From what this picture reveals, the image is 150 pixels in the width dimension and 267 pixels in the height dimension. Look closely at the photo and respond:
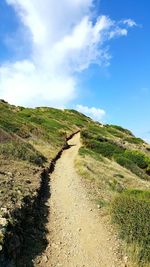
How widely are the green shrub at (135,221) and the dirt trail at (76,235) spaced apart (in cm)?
81

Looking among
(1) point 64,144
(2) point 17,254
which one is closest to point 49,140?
(1) point 64,144

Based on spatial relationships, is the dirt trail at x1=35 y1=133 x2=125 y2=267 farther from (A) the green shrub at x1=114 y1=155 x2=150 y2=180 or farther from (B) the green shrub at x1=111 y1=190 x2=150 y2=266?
(A) the green shrub at x1=114 y1=155 x2=150 y2=180

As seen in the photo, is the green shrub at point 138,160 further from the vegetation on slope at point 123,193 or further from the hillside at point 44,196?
the hillside at point 44,196

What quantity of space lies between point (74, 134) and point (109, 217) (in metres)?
40.1

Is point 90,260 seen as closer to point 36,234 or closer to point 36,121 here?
point 36,234

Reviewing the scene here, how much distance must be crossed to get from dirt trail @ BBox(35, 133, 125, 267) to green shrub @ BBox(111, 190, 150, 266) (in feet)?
2.65

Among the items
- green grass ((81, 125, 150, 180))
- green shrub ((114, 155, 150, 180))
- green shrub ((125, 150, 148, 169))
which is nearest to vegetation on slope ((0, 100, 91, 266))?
green shrub ((114, 155, 150, 180))

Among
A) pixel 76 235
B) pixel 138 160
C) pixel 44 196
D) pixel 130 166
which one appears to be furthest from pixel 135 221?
pixel 138 160

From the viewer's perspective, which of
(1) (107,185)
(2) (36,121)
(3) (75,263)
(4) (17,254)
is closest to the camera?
(4) (17,254)

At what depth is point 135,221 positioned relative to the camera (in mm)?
17359

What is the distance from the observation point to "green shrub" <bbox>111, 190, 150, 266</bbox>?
15.8m

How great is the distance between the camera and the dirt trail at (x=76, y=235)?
49.3ft

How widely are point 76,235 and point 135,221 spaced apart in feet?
9.89

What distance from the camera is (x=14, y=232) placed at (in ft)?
44.7
